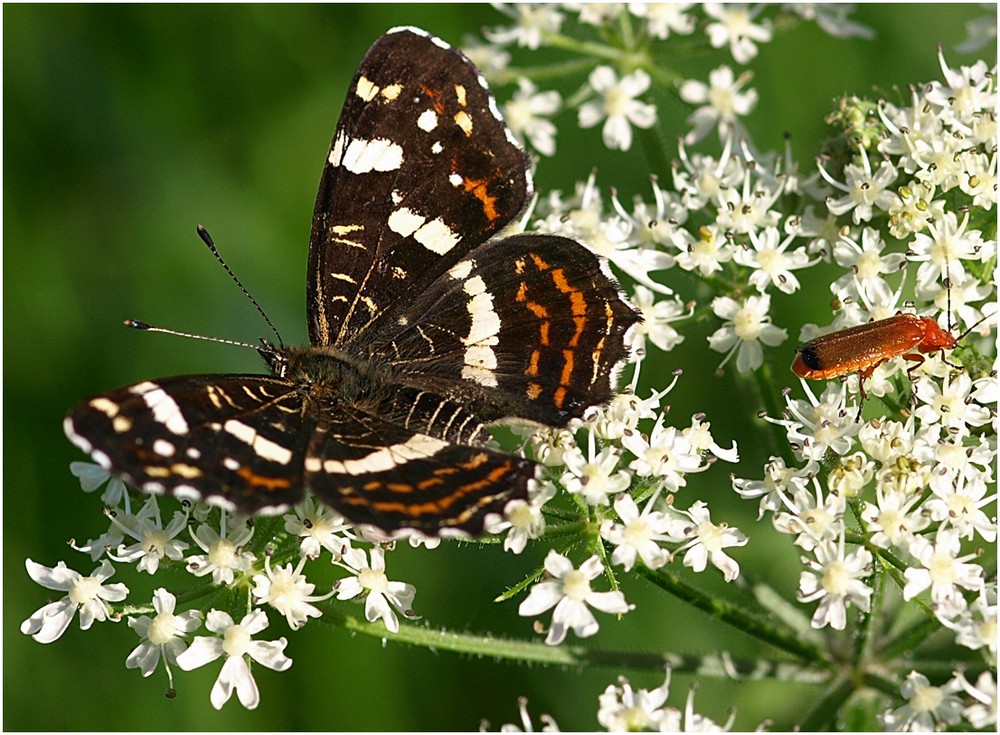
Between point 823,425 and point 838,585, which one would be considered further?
point 823,425

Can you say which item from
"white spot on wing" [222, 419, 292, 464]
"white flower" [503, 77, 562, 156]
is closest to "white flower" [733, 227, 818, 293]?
"white flower" [503, 77, 562, 156]

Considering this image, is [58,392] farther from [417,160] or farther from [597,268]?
[597,268]

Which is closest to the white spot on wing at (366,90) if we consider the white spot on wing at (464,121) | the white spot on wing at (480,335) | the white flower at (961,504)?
the white spot on wing at (464,121)

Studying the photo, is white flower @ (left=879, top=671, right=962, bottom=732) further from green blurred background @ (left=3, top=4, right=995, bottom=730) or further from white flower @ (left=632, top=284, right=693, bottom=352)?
white flower @ (left=632, top=284, right=693, bottom=352)

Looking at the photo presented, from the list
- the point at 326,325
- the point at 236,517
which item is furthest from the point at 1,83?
the point at 236,517

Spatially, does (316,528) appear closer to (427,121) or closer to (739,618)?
(739,618)

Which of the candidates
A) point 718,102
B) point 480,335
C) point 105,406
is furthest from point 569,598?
point 718,102
